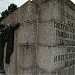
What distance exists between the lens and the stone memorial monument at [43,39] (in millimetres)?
2619

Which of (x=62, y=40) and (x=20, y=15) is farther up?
(x=20, y=15)

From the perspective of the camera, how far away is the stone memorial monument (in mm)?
2619

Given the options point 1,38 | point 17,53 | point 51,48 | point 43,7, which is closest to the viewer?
point 51,48

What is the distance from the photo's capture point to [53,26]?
8.50 feet

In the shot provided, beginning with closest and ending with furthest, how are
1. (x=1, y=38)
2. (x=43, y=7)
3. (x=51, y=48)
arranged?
(x=51, y=48) → (x=43, y=7) → (x=1, y=38)

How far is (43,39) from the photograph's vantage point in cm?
273

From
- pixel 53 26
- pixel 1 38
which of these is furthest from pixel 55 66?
pixel 1 38

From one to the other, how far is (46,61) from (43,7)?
1058 mm

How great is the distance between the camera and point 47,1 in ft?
8.81

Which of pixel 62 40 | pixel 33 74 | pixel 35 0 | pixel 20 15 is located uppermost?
pixel 35 0

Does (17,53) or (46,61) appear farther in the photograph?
(17,53)

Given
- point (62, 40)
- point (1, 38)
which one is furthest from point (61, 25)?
point (1, 38)

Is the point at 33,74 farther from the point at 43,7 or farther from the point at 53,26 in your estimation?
the point at 43,7

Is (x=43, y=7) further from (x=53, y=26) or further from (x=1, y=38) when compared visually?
(x=1, y=38)
